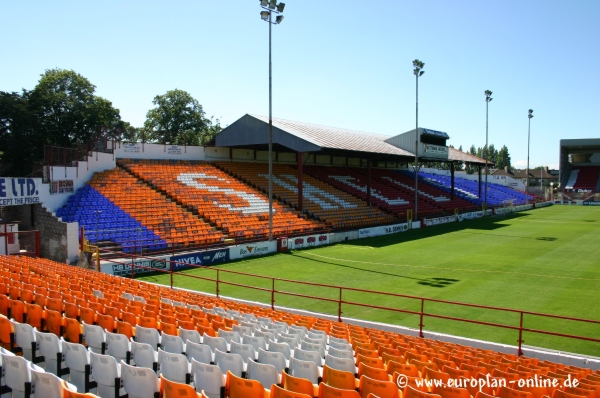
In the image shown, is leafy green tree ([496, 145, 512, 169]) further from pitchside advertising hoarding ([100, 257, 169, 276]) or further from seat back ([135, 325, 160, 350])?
seat back ([135, 325, 160, 350])

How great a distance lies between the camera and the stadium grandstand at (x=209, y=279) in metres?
5.88

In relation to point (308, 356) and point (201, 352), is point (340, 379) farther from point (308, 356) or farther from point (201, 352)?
point (201, 352)

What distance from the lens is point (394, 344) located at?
9.29 m

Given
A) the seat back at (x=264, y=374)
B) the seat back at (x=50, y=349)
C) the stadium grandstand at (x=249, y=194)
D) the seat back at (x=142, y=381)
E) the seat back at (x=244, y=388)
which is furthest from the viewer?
the stadium grandstand at (x=249, y=194)

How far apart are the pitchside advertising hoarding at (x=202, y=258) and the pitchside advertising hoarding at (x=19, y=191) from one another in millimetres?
7959

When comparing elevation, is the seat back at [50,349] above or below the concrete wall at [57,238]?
above

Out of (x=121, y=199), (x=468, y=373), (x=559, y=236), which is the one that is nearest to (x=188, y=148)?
(x=121, y=199)

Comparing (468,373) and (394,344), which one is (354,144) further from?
(468,373)

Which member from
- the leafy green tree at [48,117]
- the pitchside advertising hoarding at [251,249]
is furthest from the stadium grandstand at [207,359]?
the leafy green tree at [48,117]

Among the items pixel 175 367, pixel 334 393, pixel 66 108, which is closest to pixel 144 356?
pixel 175 367

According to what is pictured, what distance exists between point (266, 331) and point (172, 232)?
18.2 meters

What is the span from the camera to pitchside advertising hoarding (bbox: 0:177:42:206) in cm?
2066

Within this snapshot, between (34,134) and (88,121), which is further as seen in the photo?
(88,121)

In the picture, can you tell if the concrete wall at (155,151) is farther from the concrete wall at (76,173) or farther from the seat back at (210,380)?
the seat back at (210,380)
